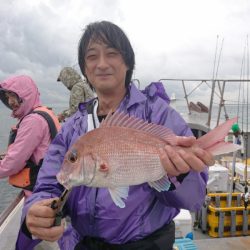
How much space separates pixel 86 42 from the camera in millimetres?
2383

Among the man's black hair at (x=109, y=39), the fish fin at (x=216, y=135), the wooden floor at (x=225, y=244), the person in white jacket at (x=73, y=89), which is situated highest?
the person in white jacket at (x=73, y=89)

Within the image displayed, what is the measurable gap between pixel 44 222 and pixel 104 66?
1054 mm

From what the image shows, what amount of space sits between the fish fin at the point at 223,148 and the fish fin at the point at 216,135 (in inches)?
0.8

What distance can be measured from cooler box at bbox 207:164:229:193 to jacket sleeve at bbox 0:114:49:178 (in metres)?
3.98

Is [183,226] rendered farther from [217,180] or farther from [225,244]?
[217,180]

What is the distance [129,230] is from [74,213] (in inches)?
14.7

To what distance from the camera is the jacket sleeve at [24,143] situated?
358cm

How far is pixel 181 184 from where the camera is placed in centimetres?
189

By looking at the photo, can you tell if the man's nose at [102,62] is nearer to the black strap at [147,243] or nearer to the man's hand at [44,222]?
the man's hand at [44,222]

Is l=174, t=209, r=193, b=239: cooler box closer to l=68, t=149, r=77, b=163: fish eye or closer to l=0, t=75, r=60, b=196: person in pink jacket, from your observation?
l=0, t=75, r=60, b=196: person in pink jacket

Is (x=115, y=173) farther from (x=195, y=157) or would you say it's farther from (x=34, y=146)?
(x=34, y=146)

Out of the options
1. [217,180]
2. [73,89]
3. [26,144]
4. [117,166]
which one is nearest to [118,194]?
[117,166]

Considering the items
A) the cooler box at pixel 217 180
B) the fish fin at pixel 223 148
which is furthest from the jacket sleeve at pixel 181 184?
the cooler box at pixel 217 180

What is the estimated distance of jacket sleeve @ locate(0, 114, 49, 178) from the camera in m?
3.58
